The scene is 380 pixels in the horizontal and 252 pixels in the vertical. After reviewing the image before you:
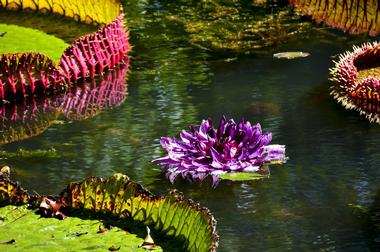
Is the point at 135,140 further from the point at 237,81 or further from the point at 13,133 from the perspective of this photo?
the point at 237,81

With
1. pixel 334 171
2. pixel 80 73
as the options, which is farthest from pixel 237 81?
pixel 334 171

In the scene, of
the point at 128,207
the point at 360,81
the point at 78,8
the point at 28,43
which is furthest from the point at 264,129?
the point at 78,8

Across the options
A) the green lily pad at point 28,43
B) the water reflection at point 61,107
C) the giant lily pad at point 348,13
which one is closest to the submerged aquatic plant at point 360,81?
the water reflection at point 61,107

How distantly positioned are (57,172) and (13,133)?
2.09ft

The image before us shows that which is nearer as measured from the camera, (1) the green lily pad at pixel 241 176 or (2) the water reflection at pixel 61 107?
(1) the green lily pad at pixel 241 176

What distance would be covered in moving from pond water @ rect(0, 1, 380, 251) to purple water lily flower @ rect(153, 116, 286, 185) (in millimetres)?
50

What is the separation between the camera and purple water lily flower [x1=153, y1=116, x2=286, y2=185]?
8.97ft

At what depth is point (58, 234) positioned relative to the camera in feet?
6.72

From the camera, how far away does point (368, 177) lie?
2645mm

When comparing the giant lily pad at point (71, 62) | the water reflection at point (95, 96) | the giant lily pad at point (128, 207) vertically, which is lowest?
the water reflection at point (95, 96)

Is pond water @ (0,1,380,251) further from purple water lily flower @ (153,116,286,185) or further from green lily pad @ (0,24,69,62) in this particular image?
green lily pad @ (0,24,69,62)

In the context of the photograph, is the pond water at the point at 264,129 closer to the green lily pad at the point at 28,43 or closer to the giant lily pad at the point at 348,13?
the green lily pad at the point at 28,43

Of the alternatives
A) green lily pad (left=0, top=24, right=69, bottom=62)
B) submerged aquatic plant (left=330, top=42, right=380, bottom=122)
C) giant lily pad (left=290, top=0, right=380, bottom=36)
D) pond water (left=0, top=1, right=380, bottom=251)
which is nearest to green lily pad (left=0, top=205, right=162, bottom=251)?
pond water (left=0, top=1, right=380, bottom=251)

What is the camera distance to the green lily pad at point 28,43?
14.0ft
